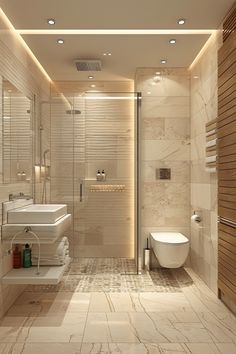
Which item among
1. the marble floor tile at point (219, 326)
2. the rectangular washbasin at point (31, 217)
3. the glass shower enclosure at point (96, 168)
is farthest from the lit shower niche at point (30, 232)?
the glass shower enclosure at point (96, 168)

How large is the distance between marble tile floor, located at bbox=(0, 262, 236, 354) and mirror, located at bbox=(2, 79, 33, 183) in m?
1.21

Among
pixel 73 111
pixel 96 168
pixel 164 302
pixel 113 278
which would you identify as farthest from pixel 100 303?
pixel 73 111

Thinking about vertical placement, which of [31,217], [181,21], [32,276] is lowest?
[32,276]

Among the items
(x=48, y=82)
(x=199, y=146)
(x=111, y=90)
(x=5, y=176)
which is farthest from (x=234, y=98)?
(x=48, y=82)

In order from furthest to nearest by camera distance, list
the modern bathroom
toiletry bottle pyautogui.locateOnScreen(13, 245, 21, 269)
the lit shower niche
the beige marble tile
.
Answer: toiletry bottle pyautogui.locateOnScreen(13, 245, 21, 269) < the lit shower niche < the modern bathroom < the beige marble tile

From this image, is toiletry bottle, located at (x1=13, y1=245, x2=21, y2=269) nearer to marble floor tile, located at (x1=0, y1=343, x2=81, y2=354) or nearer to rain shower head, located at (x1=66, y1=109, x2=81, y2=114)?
marble floor tile, located at (x1=0, y1=343, x2=81, y2=354)

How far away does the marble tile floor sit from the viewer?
2.39m

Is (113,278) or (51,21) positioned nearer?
(51,21)

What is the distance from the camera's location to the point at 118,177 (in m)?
4.65

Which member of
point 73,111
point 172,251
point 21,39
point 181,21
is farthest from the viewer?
point 73,111

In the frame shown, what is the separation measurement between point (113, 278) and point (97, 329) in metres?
1.32

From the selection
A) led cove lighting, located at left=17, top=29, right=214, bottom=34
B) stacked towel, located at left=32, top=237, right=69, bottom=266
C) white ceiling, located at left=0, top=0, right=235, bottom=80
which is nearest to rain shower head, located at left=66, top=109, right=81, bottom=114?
white ceiling, located at left=0, top=0, right=235, bottom=80

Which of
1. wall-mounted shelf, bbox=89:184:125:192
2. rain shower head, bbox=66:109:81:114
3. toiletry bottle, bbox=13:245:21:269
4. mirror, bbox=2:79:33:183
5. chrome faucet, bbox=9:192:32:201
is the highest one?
rain shower head, bbox=66:109:81:114

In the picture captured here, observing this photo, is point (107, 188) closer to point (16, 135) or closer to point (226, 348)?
point (16, 135)
